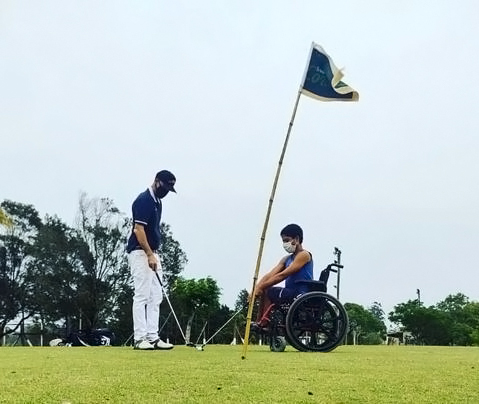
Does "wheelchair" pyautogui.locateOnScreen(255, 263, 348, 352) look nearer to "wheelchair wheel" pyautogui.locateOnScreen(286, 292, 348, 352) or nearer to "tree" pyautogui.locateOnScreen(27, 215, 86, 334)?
"wheelchair wheel" pyautogui.locateOnScreen(286, 292, 348, 352)

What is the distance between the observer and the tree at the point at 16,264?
43.4 meters

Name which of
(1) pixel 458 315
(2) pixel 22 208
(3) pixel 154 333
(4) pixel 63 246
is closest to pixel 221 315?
(4) pixel 63 246

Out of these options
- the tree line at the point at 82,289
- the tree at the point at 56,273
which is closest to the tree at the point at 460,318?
the tree line at the point at 82,289

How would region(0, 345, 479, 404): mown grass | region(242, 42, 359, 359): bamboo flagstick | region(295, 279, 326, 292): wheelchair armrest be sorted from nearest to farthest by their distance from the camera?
1. region(0, 345, 479, 404): mown grass
2. region(242, 42, 359, 359): bamboo flagstick
3. region(295, 279, 326, 292): wheelchair armrest

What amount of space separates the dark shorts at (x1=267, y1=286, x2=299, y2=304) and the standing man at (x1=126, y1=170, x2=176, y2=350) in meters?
1.24

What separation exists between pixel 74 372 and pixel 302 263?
3.53 meters

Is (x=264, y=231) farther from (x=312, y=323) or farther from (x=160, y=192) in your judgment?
(x=160, y=192)

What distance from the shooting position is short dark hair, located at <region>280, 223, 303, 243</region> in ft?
24.7

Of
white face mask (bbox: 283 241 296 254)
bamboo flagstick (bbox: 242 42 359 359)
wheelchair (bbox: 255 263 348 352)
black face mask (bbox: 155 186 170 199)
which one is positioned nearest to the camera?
bamboo flagstick (bbox: 242 42 359 359)

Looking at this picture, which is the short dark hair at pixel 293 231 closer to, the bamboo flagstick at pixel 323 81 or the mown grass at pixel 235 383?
the bamboo flagstick at pixel 323 81

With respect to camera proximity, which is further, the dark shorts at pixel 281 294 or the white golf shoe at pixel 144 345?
the dark shorts at pixel 281 294

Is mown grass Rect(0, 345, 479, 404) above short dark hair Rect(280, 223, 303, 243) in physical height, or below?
below

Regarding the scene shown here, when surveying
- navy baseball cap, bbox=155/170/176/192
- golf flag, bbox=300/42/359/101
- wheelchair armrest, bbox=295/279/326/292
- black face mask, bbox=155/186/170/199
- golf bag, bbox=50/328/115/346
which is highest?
golf flag, bbox=300/42/359/101

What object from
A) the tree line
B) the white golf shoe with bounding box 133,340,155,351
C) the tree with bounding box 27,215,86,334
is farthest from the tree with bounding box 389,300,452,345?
the white golf shoe with bounding box 133,340,155,351
